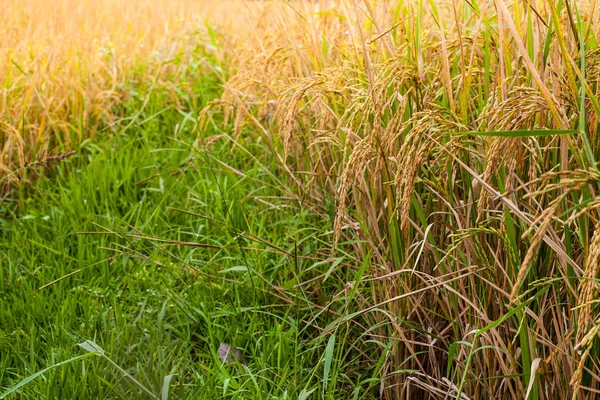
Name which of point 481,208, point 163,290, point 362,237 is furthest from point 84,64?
point 481,208

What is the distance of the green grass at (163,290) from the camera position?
5.82 feet

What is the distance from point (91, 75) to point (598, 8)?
268 centimetres

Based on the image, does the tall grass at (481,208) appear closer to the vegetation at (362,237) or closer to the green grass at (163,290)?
the vegetation at (362,237)

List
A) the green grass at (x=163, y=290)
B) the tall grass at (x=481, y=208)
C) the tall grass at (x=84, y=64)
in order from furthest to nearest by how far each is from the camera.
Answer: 1. the tall grass at (x=84, y=64)
2. the green grass at (x=163, y=290)
3. the tall grass at (x=481, y=208)

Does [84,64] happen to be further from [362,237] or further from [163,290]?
[362,237]

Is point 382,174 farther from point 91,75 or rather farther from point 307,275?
point 91,75

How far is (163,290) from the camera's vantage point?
221 cm

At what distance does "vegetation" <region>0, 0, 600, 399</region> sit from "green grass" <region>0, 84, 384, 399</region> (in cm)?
1

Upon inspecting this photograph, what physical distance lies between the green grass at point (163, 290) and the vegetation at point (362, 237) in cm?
1

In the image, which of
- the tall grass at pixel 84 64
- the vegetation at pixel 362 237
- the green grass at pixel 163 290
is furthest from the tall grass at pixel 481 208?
the tall grass at pixel 84 64

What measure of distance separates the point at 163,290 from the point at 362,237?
0.65 m

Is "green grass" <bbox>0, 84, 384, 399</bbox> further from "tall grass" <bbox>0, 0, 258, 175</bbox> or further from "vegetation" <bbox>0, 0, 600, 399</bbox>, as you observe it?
"tall grass" <bbox>0, 0, 258, 175</bbox>

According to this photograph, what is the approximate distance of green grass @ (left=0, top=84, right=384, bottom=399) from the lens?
5.82ft

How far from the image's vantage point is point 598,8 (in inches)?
65.1
